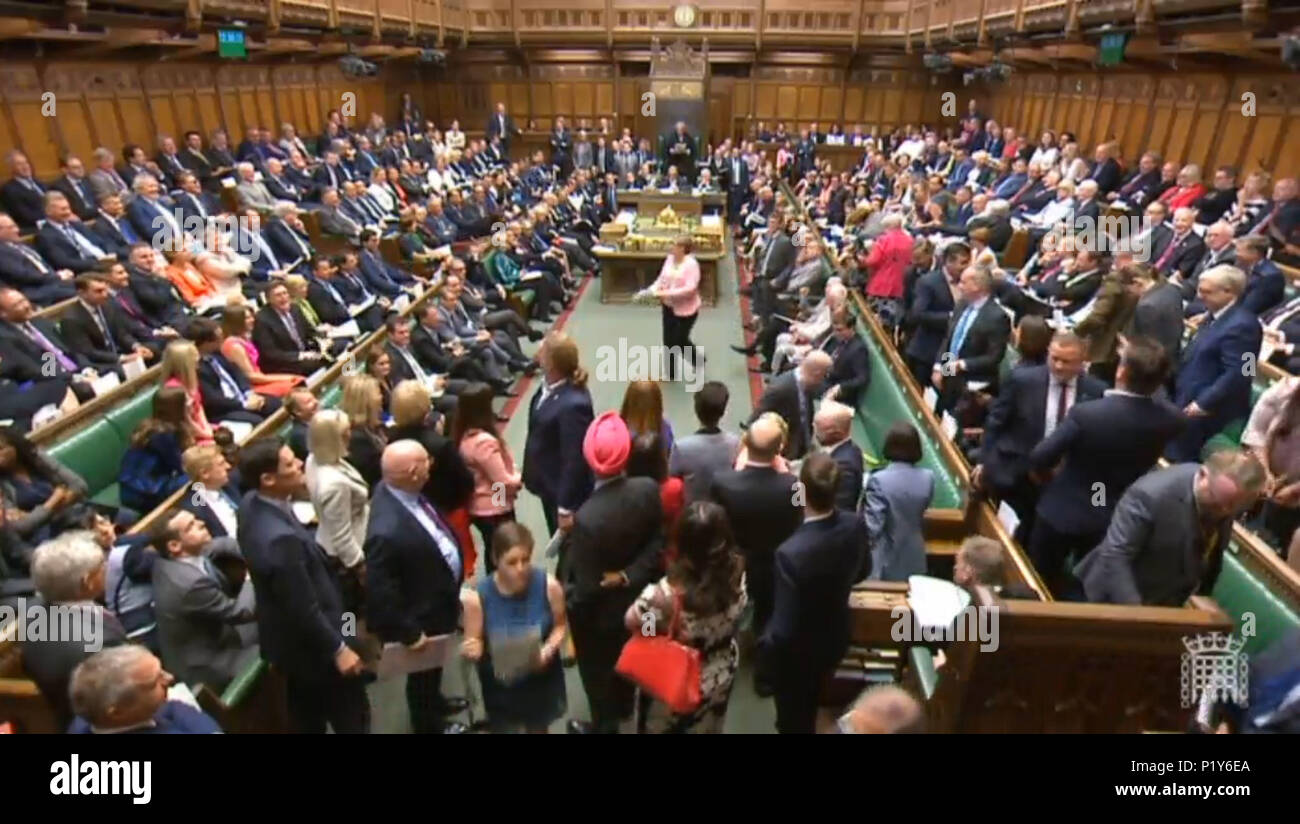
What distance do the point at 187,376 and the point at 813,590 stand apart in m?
3.41

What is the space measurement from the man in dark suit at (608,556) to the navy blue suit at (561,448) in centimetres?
64

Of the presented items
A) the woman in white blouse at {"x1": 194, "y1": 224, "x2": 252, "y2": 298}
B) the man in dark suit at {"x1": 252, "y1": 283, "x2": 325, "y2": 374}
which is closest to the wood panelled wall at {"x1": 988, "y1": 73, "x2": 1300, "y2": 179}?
the man in dark suit at {"x1": 252, "y1": 283, "x2": 325, "y2": 374}

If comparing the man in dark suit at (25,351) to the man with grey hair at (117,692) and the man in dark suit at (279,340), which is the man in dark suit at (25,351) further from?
the man with grey hair at (117,692)

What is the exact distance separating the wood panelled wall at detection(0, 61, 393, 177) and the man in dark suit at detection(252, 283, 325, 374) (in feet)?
17.4

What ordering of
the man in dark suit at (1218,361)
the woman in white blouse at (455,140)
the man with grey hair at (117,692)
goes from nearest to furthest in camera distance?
1. the man with grey hair at (117,692)
2. the man in dark suit at (1218,361)
3. the woman in white blouse at (455,140)

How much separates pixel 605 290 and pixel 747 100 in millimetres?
11284

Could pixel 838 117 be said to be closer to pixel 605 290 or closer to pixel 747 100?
pixel 747 100

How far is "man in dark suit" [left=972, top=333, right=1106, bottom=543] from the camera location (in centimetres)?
323

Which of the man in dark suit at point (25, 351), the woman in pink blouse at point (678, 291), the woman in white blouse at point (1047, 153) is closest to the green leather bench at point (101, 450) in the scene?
the man in dark suit at point (25, 351)

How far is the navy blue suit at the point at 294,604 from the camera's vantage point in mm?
2393

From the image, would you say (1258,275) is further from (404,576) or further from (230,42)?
Result: (230,42)

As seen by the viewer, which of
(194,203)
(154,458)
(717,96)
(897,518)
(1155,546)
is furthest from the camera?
(717,96)

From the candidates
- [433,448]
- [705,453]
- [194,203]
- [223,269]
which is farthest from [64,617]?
[194,203]

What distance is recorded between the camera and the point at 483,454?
3.45m
